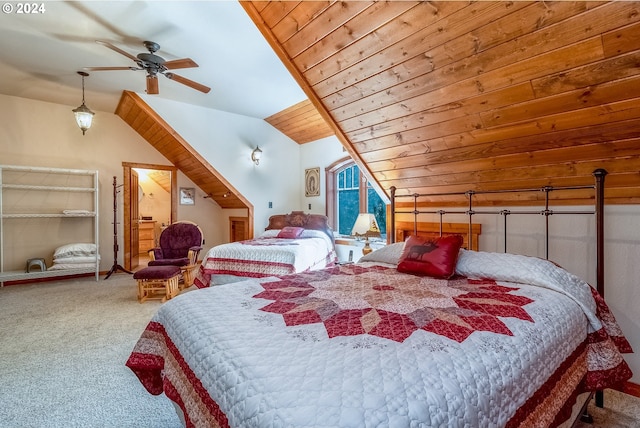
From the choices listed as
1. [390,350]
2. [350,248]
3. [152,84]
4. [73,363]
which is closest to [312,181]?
[350,248]

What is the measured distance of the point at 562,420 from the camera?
1365mm

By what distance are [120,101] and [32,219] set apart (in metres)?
2.30

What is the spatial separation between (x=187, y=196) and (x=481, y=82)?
5586 millimetres

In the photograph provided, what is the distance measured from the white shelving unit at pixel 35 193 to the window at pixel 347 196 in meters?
3.77

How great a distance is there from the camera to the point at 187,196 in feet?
20.5

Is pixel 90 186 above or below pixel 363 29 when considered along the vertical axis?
below

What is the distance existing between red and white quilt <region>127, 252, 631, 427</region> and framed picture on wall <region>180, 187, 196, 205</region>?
482 cm

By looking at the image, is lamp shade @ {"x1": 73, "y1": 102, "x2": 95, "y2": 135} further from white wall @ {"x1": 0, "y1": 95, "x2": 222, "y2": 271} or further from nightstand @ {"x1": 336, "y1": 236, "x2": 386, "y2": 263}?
nightstand @ {"x1": 336, "y1": 236, "x2": 386, "y2": 263}

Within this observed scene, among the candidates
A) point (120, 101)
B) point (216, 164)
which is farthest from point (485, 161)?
point (120, 101)

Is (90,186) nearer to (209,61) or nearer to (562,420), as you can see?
(209,61)

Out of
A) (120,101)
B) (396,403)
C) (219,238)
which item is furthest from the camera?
(219,238)

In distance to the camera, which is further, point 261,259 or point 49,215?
point 49,215

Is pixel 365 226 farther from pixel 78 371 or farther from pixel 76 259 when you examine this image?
pixel 76 259

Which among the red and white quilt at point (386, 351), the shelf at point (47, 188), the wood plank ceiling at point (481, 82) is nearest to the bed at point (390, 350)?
the red and white quilt at point (386, 351)
